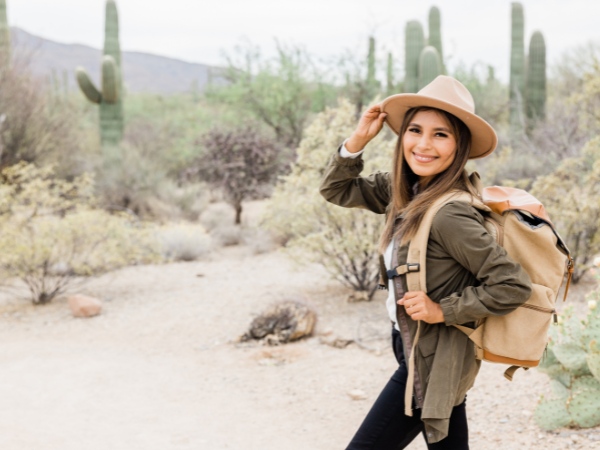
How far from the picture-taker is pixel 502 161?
11.7 m

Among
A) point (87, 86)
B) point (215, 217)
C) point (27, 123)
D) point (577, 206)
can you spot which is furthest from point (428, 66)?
point (27, 123)

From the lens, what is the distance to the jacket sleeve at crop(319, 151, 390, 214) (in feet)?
8.96

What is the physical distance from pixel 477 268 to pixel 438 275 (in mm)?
149

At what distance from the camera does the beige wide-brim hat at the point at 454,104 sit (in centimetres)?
231

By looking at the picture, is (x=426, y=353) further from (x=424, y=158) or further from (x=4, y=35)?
(x=4, y=35)

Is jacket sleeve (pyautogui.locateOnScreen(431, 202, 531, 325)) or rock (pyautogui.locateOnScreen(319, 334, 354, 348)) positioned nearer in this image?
jacket sleeve (pyautogui.locateOnScreen(431, 202, 531, 325))

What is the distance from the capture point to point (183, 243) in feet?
37.4

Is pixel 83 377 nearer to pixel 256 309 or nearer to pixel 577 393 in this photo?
pixel 256 309

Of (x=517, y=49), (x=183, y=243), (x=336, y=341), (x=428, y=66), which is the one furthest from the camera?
(x=517, y=49)

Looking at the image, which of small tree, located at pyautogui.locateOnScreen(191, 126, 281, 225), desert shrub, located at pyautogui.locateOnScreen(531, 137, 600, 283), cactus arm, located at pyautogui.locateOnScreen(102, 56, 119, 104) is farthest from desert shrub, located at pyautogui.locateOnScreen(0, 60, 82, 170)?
desert shrub, located at pyautogui.locateOnScreen(531, 137, 600, 283)

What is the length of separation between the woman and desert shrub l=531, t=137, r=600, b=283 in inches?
213

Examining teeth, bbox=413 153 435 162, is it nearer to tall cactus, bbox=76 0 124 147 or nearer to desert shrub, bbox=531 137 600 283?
desert shrub, bbox=531 137 600 283

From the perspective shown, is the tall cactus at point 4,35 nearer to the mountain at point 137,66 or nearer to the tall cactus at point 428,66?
the tall cactus at point 428,66

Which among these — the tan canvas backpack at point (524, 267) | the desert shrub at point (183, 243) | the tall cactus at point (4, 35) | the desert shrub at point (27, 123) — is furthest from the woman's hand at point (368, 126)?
the tall cactus at point (4, 35)
